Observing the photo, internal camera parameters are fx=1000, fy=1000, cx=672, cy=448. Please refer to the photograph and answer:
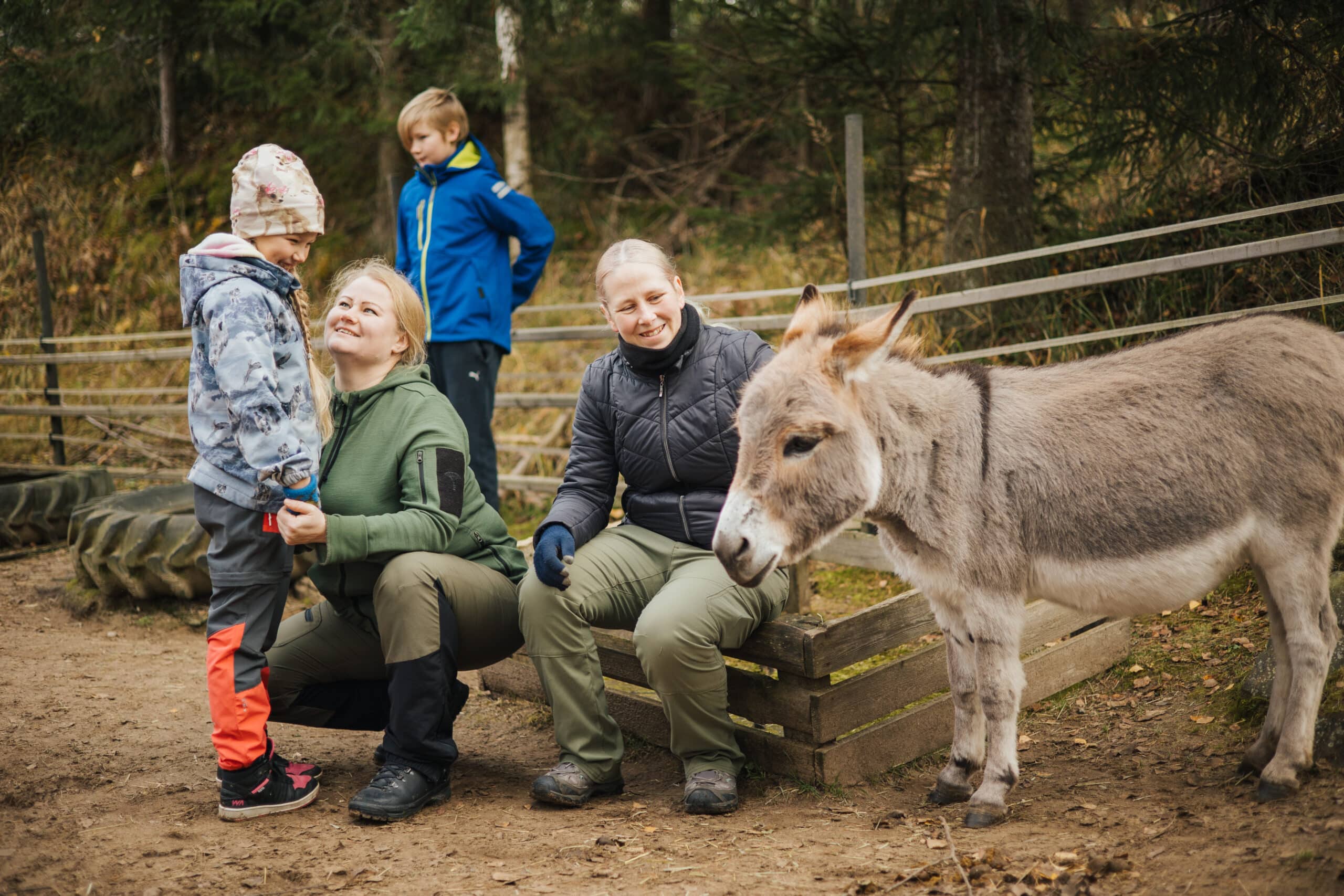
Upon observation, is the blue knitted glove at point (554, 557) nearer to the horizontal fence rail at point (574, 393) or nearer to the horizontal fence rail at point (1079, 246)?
the horizontal fence rail at point (1079, 246)

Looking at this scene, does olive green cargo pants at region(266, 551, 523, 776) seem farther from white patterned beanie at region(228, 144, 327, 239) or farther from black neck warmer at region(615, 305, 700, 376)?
white patterned beanie at region(228, 144, 327, 239)

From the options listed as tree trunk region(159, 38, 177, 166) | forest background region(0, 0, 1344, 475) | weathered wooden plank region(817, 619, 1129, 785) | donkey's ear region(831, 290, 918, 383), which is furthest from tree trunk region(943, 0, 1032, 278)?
tree trunk region(159, 38, 177, 166)

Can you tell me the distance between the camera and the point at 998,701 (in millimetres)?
2930

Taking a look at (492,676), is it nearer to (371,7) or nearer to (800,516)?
(800,516)

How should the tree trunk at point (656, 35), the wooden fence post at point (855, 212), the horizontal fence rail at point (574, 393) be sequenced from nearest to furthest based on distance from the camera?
the horizontal fence rail at point (574, 393) < the wooden fence post at point (855, 212) < the tree trunk at point (656, 35)

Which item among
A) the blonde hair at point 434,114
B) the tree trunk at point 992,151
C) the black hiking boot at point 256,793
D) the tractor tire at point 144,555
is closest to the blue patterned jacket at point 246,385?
the black hiking boot at point 256,793

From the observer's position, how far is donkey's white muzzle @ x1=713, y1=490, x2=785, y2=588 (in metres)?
2.72

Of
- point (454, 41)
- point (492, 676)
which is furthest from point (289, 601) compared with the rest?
point (454, 41)

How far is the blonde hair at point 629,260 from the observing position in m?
3.45

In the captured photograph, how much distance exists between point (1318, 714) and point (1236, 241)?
121 inches

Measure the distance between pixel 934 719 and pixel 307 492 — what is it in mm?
2304

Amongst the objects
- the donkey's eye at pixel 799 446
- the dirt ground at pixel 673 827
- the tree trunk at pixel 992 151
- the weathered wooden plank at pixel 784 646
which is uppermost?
the tree trunk at pixel 992 151

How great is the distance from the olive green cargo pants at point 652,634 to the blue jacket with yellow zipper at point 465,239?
2.60 meters

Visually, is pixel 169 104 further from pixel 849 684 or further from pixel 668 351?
pixel 849 684
